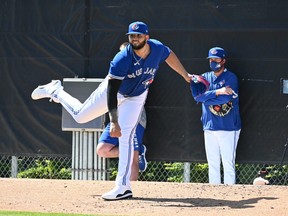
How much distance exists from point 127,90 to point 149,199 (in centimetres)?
109

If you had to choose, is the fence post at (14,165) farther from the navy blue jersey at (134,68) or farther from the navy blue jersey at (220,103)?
the navy blue jersey at (134,68)

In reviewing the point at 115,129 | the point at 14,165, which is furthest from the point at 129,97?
the point at 14,165

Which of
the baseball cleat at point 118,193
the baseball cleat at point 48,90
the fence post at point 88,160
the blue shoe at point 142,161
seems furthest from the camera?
the fence post at point 88,160

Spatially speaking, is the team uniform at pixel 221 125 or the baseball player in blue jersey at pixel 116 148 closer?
the baseball player in blue jersey at pixel 116 148

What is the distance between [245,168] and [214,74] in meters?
1.28

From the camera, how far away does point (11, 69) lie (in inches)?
440

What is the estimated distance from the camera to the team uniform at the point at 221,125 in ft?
33.4

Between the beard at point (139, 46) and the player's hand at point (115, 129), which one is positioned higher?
the beard at point (139, 46)

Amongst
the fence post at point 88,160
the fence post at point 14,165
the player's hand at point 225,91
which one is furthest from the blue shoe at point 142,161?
the fence post at point 14,165

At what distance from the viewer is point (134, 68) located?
27.0 ft

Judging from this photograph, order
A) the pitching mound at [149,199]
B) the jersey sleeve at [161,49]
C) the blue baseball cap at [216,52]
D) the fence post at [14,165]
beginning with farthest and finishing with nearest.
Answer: the fence post at [14,165], the blue baseball cap at [216,52], the jersey sleeve at [161,49], the pitching mound at [149,199]

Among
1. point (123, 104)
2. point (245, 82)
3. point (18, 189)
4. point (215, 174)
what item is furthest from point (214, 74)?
point (18, 189)

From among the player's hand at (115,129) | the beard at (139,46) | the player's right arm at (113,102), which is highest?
the beard at (139,46)

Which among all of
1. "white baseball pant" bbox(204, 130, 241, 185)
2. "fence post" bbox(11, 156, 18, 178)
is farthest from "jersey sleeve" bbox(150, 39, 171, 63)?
"fence post" bbox(11, 156, 18, 178)
